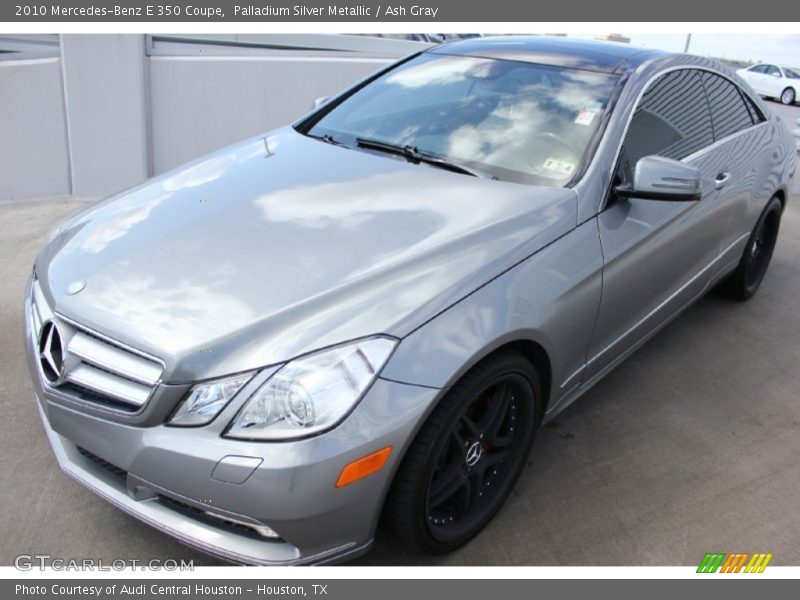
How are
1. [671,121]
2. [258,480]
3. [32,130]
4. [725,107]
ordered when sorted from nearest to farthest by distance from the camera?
[258,480], [671,121], [725,107], [32,130]

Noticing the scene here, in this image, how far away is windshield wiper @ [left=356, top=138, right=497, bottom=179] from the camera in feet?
10.1

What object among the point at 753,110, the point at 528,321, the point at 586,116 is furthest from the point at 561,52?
the point at 528,321

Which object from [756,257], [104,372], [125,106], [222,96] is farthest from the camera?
[222,96]

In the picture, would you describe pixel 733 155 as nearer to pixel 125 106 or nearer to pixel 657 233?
pixel 657 233

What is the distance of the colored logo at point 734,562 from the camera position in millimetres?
2660

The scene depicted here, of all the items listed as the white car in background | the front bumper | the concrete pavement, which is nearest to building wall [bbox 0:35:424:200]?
the concrete pavement

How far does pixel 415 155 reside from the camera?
3.21 m

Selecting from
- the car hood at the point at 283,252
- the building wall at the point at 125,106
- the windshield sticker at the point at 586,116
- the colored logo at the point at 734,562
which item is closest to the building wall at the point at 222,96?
the building wall at the point at 125,106

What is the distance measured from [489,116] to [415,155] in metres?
0.37

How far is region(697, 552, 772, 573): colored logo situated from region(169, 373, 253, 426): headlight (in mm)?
1723

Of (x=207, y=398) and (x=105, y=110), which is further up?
(x=207, y=398)

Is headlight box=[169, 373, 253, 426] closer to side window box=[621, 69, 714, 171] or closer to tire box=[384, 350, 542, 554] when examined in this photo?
tire box=[384, 350, 542, 554]

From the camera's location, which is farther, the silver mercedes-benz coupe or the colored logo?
the colored logo

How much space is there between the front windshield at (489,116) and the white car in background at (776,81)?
22570 mm
